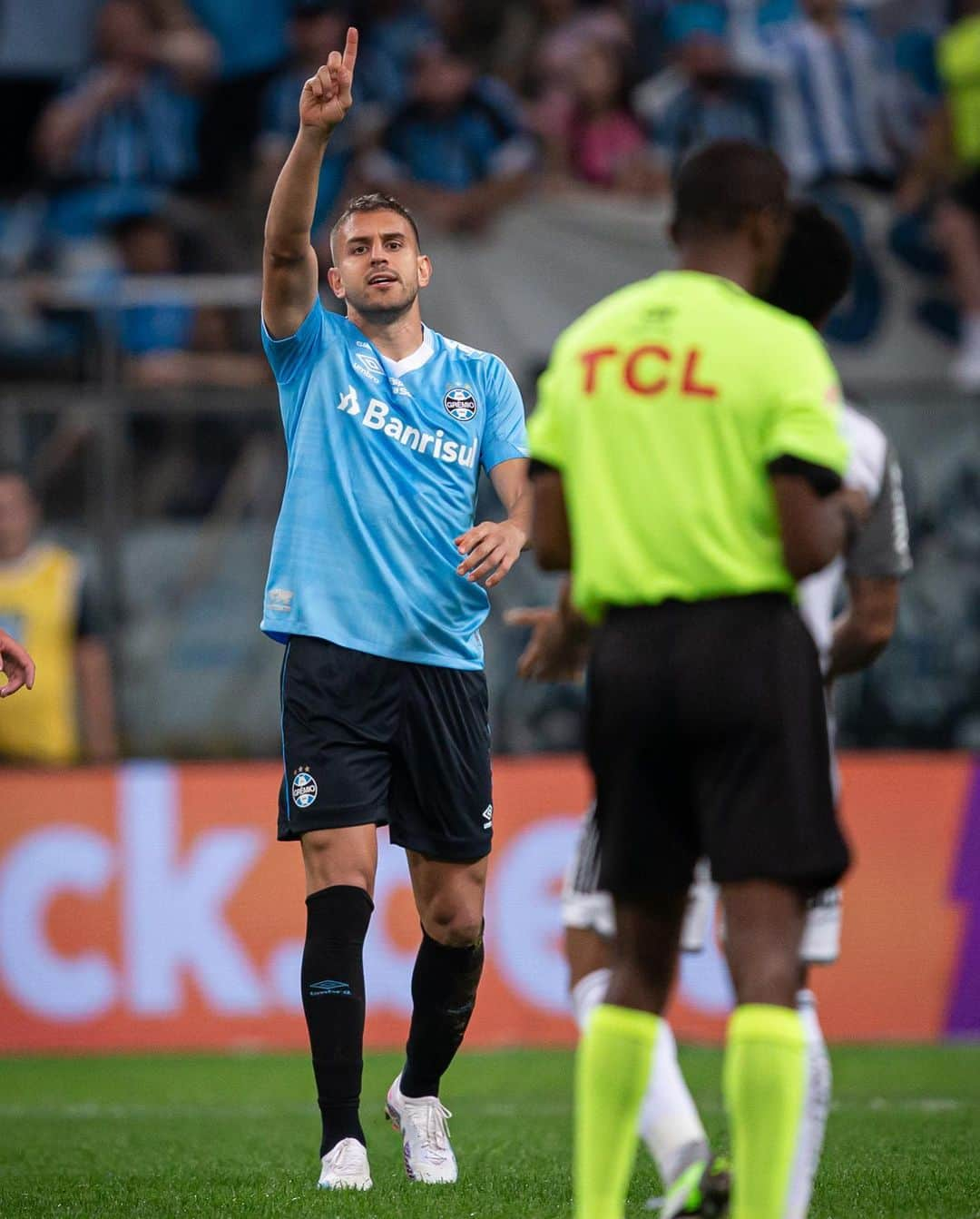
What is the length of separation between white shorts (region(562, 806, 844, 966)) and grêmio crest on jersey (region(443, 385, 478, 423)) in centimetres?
127

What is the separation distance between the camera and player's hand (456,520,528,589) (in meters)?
5.10

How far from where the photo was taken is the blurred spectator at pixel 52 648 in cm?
1051

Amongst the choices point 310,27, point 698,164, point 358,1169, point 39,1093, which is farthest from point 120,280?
point 698,164

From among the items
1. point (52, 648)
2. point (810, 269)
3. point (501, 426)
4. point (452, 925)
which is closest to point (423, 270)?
point (501, 426)

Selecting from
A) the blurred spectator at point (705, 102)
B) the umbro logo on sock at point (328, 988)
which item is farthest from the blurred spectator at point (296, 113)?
the umbro logo on sock at point (328, 988)

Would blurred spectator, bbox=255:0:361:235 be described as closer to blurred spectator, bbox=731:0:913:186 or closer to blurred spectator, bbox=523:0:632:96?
blurred spectator, bbox=523:0:632:96

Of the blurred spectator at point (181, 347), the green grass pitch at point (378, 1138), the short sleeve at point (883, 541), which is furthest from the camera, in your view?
the blurred spectator at point (181, 347)

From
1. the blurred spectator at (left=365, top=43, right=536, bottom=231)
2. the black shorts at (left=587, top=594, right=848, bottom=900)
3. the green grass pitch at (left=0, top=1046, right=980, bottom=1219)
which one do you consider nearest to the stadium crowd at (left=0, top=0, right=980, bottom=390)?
the blurred spectator at (left=365, top=43, right=536, bottom=231)

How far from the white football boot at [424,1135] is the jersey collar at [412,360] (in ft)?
6.46

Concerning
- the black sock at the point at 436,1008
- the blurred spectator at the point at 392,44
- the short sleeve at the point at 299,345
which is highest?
the blurred spectator at the point at 392,44

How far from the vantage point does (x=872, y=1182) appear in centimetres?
516

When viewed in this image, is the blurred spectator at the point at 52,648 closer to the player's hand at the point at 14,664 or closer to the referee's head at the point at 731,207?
the player's hand at the point at 14,664

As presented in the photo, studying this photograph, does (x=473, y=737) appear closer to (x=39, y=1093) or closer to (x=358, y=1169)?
(x=358, y=1169)

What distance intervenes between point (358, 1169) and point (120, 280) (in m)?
7.83
